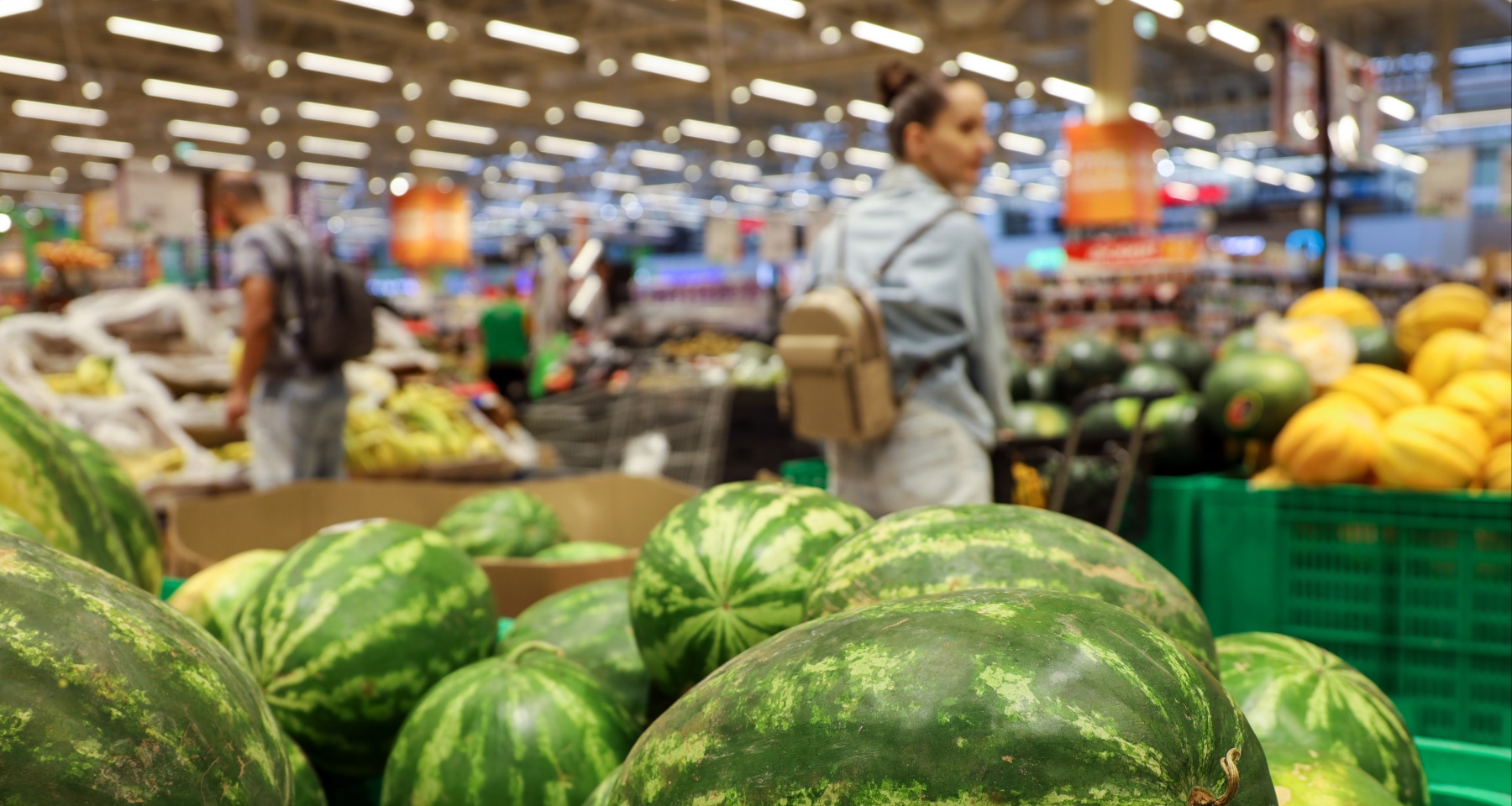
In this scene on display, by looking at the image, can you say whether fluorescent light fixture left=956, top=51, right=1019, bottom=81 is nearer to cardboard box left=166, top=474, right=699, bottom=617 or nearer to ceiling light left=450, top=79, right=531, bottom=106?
ceiling light left=450, top=79, right=531, bottom=106

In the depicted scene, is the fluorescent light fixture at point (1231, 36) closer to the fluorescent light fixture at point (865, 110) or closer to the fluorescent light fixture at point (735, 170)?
the fluorescent light fixture at point (865, 110)

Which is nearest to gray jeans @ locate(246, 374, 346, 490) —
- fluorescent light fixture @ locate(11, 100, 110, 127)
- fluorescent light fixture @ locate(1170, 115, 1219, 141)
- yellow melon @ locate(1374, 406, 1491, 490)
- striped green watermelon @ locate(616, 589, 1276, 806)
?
yellow melon @ locate(1374, 406, 1491, 490)

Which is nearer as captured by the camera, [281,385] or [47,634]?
[47,634]

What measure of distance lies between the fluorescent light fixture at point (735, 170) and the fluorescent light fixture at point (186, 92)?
998cm

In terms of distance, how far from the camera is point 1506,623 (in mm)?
2336

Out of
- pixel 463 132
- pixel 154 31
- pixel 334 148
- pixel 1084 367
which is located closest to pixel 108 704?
pixel 1084 367

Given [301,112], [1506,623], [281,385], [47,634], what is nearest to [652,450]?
[281,385]

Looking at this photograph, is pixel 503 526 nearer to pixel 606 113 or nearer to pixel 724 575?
pixel 724 575

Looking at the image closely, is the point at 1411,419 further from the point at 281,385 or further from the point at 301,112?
the point at 301,112

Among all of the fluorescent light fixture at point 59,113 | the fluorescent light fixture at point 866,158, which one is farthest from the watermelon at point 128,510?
the fluorescent light fixture at point 866,158

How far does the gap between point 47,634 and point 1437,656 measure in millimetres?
2671

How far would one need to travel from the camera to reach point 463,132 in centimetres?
1975

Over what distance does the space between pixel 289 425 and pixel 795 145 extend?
65.2 ft

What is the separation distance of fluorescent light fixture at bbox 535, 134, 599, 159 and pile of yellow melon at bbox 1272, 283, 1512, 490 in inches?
777
